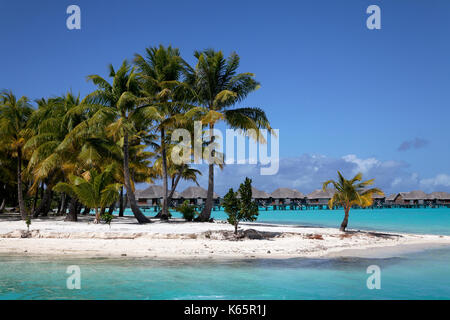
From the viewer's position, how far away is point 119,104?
17.2m

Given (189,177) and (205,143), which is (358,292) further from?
(189,177)

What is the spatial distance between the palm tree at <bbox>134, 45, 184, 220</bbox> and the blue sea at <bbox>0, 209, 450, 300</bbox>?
8.51 meters

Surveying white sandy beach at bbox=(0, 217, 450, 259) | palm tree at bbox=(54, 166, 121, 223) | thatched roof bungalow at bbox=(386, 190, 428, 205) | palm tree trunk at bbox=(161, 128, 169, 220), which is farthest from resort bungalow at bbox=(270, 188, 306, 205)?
palm tree at bbox=(54, 166, 121, 223)

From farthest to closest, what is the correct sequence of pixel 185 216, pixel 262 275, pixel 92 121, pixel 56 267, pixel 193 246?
pixel 185 216 → pixel 92 121 → pixel 193 246 → pixel 56 267 → pixel 262 275

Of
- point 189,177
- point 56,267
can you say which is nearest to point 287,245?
point 56,267

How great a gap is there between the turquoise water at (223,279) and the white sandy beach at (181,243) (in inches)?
45.4

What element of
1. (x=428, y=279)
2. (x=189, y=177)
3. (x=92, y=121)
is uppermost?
(x=92, y=121)

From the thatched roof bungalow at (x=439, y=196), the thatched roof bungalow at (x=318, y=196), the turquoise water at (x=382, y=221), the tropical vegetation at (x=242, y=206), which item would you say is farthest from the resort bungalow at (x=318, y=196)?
the tropical vegetation at (x=242, y=206)

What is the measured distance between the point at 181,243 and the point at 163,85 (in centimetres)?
860

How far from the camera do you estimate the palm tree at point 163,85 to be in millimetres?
18191

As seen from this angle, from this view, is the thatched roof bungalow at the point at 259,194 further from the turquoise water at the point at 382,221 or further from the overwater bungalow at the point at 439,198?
the overwater bungalow at the point at 439,198

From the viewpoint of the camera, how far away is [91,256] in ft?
37.7

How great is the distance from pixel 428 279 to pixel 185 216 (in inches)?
491

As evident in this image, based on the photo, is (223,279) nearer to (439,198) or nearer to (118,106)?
(118,106)
